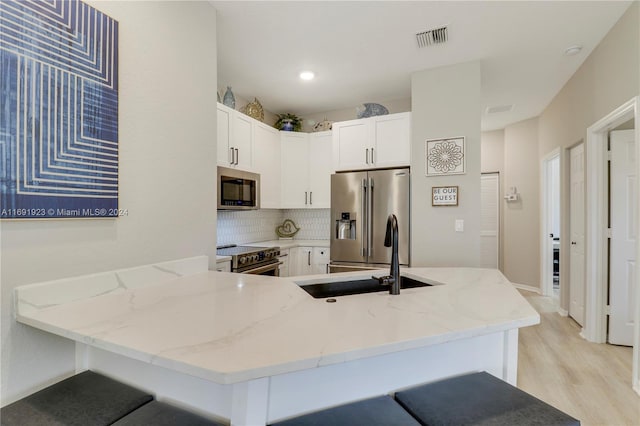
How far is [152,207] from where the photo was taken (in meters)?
1.80

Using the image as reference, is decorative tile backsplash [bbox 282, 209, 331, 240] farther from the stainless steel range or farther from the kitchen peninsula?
the kitchen peninsula

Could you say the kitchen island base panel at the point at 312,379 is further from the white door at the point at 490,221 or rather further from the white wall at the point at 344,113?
the white door at the point at 490,221

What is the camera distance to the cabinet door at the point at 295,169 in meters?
4.31

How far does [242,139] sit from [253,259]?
1.32m

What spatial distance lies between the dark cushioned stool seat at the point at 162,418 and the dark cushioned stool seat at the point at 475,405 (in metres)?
0.65

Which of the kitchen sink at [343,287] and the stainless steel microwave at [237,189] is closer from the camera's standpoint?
the kitchen sink at [343,287]

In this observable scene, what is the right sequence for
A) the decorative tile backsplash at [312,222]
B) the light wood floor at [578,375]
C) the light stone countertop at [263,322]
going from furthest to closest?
the decorative tile backsplash at [312,222], the light wood floor at [578,375], the light stone countertop at [263,322]

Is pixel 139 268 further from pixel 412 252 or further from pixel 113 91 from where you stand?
pixel 412 252

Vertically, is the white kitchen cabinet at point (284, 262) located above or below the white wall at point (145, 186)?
below

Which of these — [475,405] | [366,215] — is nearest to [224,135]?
[366,215]

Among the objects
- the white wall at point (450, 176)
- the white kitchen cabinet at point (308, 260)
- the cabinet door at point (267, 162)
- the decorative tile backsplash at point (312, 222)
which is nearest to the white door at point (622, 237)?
the white wall at point (450, 176)

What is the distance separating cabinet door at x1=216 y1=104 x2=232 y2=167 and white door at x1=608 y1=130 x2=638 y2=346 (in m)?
Result: 3.73

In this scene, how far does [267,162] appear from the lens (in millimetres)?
3998

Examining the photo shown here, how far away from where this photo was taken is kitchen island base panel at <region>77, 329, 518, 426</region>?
909 millimetres
